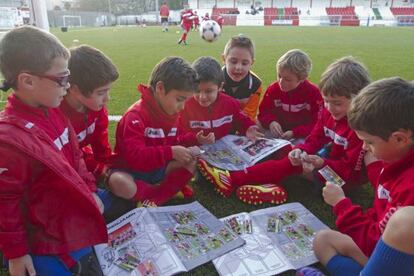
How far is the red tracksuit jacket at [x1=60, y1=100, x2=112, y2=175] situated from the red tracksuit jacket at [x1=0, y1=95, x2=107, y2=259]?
1.55ft

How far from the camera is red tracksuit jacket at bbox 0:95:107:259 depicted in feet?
4.53

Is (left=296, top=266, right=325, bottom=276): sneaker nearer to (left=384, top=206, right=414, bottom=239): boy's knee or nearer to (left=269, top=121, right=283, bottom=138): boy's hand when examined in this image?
(left=384, top=206, right=414, bottom=239): boy's knee

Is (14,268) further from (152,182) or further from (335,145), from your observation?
(335,145)

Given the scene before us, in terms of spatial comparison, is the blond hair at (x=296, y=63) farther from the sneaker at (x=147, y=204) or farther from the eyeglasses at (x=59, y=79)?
the eyeglasses at (x=59, y=79)

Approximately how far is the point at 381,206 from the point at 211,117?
1.56 m

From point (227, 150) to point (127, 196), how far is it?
2.95ft

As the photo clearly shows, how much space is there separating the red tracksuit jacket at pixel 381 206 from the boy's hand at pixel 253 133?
119 cm

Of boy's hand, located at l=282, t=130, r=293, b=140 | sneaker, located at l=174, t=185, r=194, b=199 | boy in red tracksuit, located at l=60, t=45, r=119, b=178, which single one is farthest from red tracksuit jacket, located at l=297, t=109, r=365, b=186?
boy in red tracksuit, located at l=60, t=45, r=119, b=178

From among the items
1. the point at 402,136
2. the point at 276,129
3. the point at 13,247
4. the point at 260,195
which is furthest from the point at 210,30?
the point at 13,247

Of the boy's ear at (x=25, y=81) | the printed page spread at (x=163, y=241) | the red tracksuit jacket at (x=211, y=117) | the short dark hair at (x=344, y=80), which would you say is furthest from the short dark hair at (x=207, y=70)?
the boy's ear at (x=25, y=81)

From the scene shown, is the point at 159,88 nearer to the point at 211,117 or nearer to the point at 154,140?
the point at 154,140

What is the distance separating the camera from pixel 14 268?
142 cm

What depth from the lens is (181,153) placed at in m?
2.27

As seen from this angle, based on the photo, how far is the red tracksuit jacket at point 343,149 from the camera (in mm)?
2232
